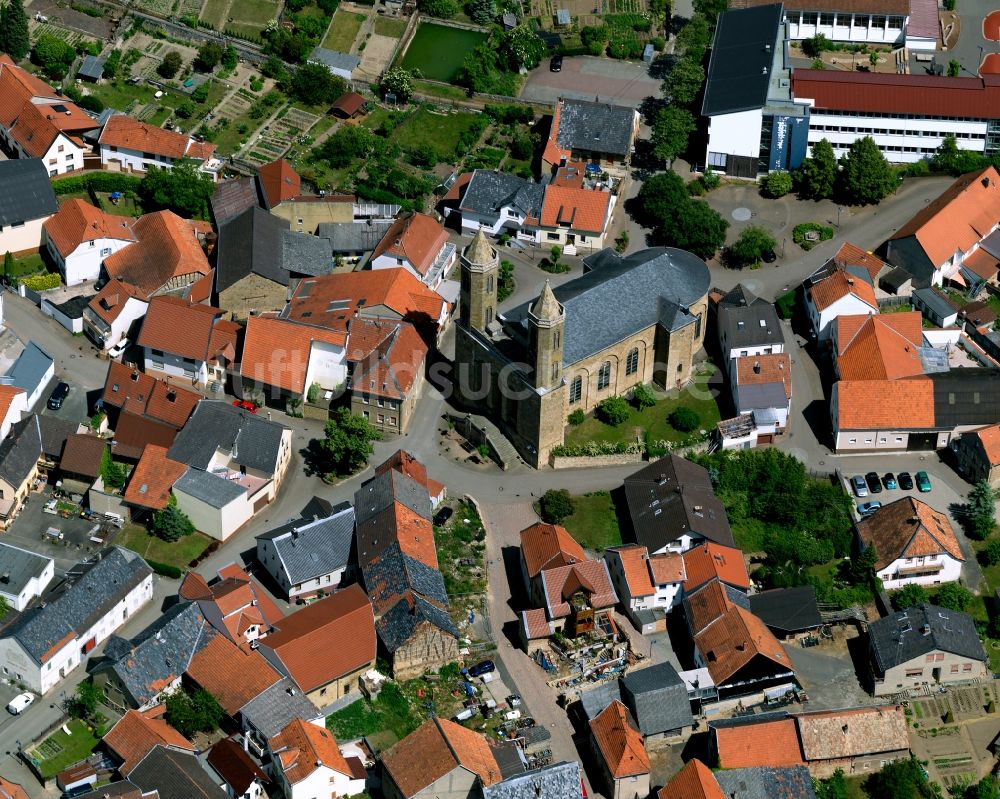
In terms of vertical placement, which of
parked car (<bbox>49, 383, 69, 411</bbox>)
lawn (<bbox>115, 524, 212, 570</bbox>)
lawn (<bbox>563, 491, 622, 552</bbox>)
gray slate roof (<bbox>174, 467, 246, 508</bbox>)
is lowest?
lawn (<bbox>563, 491, 622, 552</bbox>)

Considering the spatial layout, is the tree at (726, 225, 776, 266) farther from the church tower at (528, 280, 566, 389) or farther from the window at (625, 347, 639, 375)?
the church tower at (528, 280, 566, 389)

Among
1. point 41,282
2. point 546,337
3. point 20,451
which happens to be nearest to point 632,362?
point 546,337

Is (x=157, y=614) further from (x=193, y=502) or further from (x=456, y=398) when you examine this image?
(x=456, y=398)

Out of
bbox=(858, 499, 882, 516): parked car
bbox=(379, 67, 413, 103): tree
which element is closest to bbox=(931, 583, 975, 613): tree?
bbox=(858, 499, 882, 516): parked car

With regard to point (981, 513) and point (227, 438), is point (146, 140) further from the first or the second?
point (981, 513)

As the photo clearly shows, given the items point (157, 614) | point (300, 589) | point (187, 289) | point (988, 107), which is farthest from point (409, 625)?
point (988, 107)
